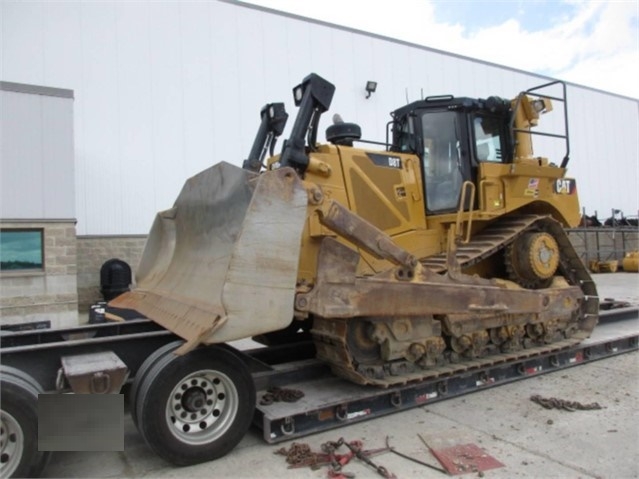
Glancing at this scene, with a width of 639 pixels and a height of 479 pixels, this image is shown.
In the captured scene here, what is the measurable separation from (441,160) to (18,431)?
466 centimetres

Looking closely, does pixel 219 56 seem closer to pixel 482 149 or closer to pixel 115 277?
pixel 115 277

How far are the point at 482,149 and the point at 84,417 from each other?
473 centimetres

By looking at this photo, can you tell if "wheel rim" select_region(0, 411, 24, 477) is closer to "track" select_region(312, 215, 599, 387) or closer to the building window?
"track" select_region(312, 215, 599, 387)

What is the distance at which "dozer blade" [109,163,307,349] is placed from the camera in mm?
3383

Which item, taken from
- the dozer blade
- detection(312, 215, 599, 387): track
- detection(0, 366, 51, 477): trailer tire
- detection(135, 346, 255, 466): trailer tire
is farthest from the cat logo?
detection(0, 366, 51, 477): trailer tire

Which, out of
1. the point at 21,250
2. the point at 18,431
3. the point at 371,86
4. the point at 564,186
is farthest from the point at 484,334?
the point at 371,86

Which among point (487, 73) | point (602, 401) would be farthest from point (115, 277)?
point (487, 73)

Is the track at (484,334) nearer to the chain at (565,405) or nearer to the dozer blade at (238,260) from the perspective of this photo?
the chain at (565,405)

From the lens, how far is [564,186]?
633 centimetres

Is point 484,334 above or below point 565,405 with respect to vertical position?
above

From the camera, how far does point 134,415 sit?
348 cm

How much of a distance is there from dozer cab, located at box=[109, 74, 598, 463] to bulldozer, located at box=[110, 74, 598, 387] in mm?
16

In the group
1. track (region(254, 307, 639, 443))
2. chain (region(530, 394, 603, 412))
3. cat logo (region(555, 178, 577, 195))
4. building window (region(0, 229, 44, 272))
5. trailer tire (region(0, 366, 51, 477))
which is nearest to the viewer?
trailer tire (region(0, 366, 51, 477))

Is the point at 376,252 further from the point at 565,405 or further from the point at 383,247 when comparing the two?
the point at 565,405
